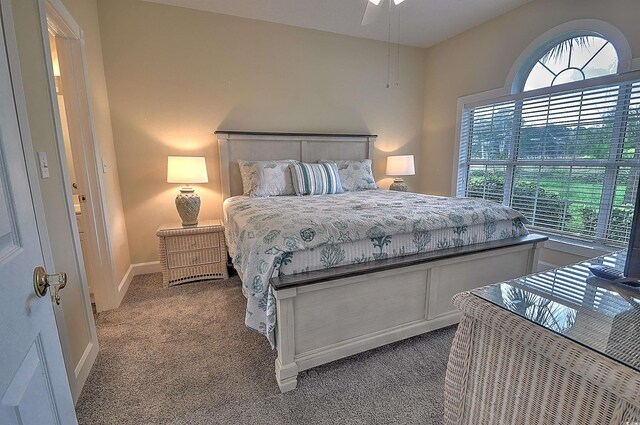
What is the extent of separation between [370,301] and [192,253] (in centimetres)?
189

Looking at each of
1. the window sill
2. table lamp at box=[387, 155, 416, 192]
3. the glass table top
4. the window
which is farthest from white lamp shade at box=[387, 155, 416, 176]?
the glass table top

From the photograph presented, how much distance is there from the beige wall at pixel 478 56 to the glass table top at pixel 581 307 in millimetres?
2526

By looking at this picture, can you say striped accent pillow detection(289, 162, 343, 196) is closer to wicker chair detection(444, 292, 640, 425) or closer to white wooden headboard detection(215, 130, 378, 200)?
white wooden headboard detection(215, 130, 378, 200)

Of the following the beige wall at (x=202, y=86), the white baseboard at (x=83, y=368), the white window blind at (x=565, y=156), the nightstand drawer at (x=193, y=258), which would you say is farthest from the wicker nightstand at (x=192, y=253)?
the white window blind at (x=565, y=156)

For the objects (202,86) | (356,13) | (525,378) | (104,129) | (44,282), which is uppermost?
(356,13)

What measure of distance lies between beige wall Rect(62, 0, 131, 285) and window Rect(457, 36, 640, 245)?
3945 millimetres

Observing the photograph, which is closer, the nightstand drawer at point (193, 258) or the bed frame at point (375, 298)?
the bed frame at point (375, 298)

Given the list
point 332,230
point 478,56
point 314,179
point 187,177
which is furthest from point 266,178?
point 478,56

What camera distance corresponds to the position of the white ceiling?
9.53 feet

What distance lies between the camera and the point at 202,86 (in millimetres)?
3100

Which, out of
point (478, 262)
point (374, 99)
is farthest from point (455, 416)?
point (374, 99)

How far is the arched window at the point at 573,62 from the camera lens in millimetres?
2527

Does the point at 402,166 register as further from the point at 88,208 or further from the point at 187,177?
the point at 88,208

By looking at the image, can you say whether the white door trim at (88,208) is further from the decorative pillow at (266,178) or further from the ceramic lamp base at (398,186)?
the ceramic lamp base at (398,186)
